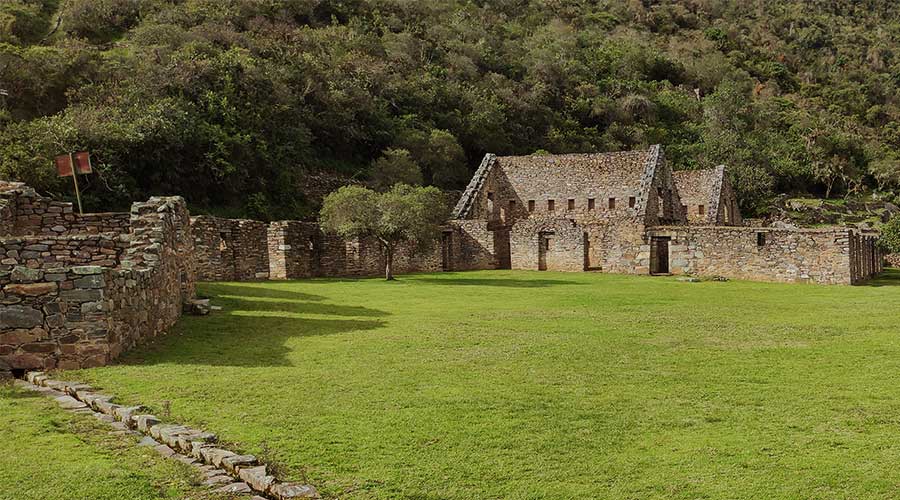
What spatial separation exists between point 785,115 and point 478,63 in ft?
123

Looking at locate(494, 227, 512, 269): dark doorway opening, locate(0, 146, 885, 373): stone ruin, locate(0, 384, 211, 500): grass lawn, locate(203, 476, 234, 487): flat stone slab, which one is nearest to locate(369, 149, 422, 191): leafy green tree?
locate(0, 146, 885, 373): stone ruin

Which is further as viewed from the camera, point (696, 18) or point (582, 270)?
point (696, 18)

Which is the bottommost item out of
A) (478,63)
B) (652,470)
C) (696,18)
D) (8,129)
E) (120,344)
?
(652,470)

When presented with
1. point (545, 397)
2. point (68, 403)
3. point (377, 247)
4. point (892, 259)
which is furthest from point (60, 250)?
point (892, 259)

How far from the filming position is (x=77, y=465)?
21.7ft

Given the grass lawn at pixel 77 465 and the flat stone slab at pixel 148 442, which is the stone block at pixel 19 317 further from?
the flat stone slab at pixel 148 442

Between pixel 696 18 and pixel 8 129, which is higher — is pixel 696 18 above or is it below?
above

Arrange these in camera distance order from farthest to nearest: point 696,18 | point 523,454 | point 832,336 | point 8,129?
point 696,18
point 8,129
point 832,336
point 523,454

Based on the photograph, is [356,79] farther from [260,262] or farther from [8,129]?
[260,262]

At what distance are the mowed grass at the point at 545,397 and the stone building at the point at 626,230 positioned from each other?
31.7 ft

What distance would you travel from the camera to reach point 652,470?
21.3ft

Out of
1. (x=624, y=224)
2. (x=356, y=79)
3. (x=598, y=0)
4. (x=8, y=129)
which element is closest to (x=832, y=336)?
(x=624, y=224)

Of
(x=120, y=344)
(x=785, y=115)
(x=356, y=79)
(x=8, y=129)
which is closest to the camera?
(x=120, y=344)

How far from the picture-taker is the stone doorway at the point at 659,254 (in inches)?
1168
